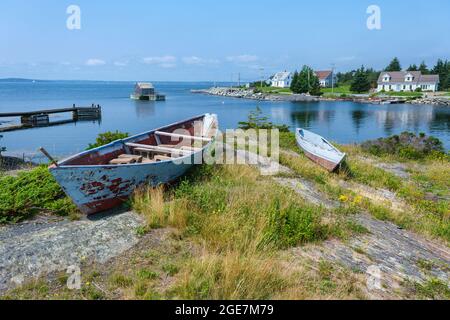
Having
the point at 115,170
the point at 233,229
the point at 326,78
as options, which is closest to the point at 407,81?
the point at 326,78

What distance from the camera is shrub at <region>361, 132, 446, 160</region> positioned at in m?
23.9

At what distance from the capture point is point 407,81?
126m

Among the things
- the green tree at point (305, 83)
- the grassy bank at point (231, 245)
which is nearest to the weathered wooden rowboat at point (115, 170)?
the grassy bank at point (231, 245)

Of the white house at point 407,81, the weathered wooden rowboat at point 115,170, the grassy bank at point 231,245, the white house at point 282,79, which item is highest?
the white house at point 282,79

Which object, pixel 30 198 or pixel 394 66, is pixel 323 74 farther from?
pixel 30 198

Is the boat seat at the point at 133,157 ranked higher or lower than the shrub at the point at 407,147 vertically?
higher

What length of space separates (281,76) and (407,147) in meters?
149

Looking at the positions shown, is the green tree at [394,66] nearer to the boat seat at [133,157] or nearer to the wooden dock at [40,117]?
the wooden dock at [40,117]

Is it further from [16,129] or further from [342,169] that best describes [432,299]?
[16,129]

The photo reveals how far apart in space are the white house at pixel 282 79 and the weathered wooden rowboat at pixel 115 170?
158 metres

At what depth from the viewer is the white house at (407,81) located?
12100 centimetres

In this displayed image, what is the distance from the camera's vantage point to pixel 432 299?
5820mm

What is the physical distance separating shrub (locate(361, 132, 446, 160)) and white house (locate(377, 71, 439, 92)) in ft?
363

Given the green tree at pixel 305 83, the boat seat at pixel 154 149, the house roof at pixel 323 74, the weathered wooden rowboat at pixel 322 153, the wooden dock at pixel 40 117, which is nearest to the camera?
the boat seat at pixel 154 149
